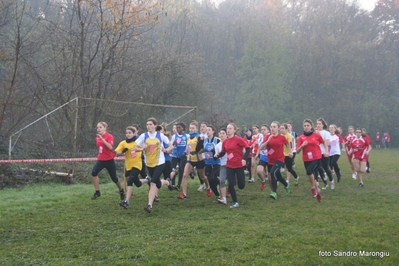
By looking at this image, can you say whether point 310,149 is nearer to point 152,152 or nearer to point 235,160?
point 235,160

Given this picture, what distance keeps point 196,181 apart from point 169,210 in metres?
6.10

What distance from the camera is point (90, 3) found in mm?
18250

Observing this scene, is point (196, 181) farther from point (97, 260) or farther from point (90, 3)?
point (97, 260)

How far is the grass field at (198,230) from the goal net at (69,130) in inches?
130

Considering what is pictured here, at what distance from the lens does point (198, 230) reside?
7.36m

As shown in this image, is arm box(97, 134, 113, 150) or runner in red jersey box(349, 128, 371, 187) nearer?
arm box(97, 134, 113, 150)

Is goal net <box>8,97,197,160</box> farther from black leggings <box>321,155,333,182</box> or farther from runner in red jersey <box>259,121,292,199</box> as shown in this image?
black leggings <box>321,155,333,182</box>

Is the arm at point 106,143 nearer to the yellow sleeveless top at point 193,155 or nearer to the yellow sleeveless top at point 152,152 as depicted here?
the yellow sleeveless top at point 152,152

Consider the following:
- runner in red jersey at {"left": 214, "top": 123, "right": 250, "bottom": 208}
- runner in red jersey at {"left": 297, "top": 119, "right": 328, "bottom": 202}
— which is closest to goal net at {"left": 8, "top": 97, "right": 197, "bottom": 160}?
runner in red jersey at {"left": 214, "top": 123, "right": 250, "bottom": 208}

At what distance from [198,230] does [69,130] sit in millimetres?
9186

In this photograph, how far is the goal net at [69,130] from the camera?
48.4 feet

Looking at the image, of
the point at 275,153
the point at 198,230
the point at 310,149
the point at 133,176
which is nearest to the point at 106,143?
the point at 133,176

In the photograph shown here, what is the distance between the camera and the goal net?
14.8m

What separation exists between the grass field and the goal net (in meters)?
3.29
